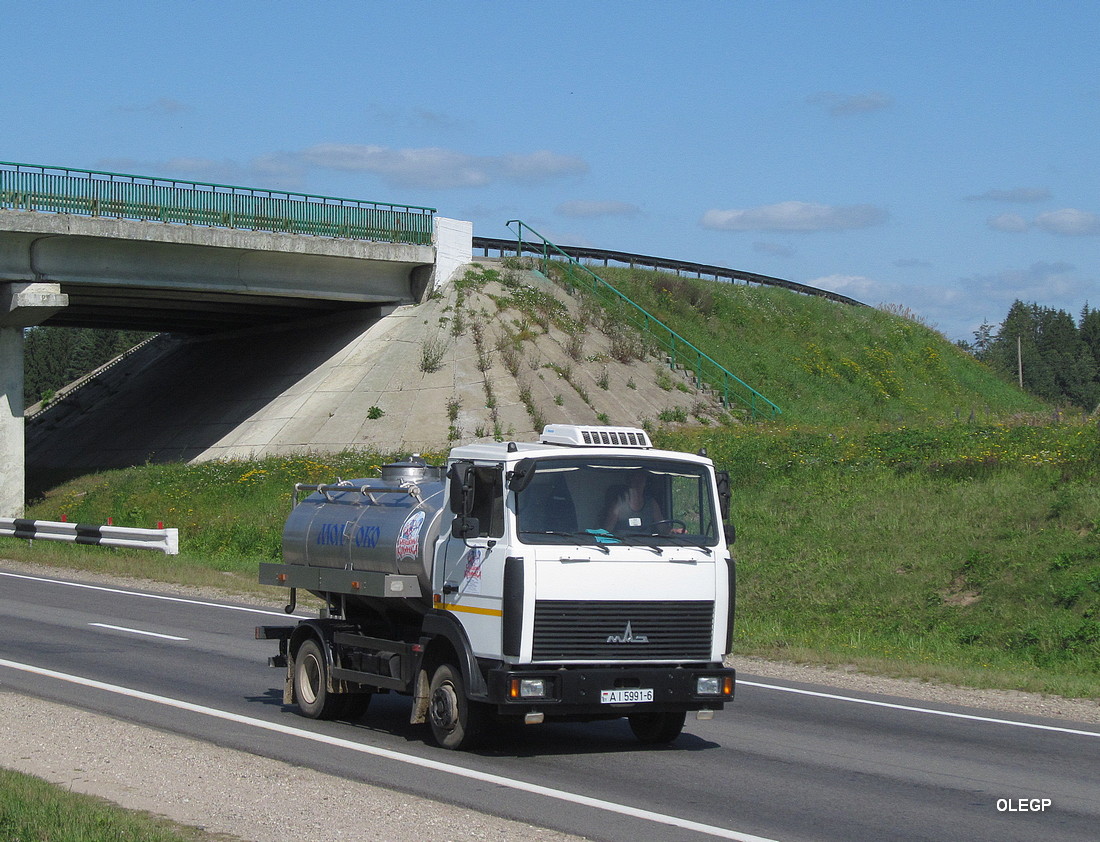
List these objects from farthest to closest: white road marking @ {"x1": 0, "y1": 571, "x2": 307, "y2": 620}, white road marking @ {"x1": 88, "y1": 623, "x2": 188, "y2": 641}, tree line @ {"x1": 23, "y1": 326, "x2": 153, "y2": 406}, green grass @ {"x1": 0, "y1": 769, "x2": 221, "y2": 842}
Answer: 1. tree line @ {"x1": 23, "y1": 326, "x2": 153, "y2": 406}
2. white road marking @ {"x1": 0, "y1": 571, "x2": 307, "y2": 620}
3. white road marking @ {"x1": 88, "y1": 623, "x2": 188, "y2": 641}
4. green grass @ {"x1": 0, "y1": 769, "x2": 221, "y2": 842}

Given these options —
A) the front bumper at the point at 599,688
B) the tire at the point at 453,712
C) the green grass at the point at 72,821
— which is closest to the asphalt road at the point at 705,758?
the tire at the point at 453,712

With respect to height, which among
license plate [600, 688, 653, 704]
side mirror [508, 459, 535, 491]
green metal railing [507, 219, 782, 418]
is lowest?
license plate [600, 688, 653, 704]

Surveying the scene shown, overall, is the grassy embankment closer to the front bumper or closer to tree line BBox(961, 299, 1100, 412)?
the front bumper

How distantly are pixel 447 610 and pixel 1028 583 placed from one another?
35.9 ft

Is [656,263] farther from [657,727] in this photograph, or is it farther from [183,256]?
[657,727]


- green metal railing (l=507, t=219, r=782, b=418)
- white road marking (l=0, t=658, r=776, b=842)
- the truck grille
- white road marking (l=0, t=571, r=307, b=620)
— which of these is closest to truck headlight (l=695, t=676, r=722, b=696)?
the truck grille

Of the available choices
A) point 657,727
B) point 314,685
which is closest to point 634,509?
point 657,727

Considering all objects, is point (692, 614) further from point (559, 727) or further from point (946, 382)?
point (946, 382)

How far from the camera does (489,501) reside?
9633mm

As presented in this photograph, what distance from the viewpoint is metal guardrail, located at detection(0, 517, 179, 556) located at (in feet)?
91.5

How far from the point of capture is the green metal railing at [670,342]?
137 ft

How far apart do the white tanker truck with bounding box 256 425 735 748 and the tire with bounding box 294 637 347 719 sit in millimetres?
499

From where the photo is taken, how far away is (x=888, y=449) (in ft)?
84.2

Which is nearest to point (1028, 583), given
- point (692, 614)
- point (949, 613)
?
point (949, 613)
